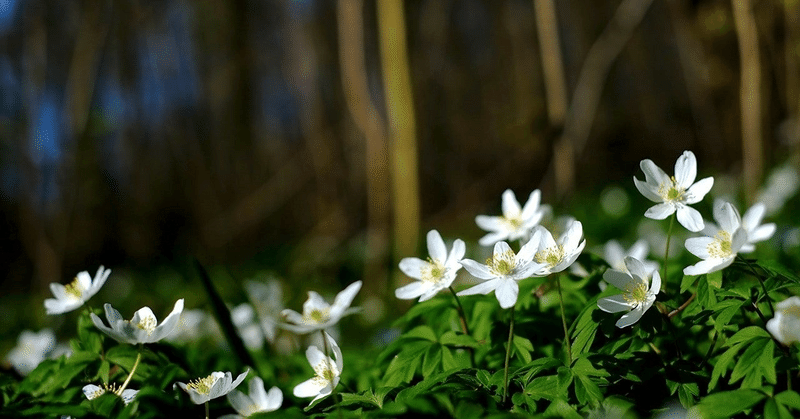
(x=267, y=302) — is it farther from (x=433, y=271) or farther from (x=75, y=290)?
(x=433, y=271)

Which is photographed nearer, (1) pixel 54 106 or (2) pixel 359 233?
(1) pixel 54 106

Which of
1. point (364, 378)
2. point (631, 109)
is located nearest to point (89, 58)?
point (364, 378)

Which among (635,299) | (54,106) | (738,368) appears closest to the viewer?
(738,368)

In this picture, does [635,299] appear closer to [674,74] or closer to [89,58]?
[89,58]

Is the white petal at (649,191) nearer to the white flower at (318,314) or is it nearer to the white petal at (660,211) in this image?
the white petal at (660,211)

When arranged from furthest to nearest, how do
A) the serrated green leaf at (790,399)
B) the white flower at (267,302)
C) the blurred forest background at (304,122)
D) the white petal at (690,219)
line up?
the blurred forest background at (304,122)
the white flower at (267,302)
the white petal at (690,219)
the serrated green leaf at (790,399)

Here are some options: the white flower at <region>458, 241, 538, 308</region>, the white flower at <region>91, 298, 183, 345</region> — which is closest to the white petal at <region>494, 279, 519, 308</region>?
the white flower at <region>458, 241, 538, 308</region>

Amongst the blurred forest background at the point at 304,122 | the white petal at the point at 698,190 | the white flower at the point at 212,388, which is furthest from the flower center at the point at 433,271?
the blurred forest background at the point at 304,122

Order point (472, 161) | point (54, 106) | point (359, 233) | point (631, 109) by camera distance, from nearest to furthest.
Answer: point (54, 106), point (359, 233), point (472, 161), point (631, 109)

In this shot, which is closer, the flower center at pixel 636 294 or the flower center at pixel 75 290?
the flower center at pixel 636 294
